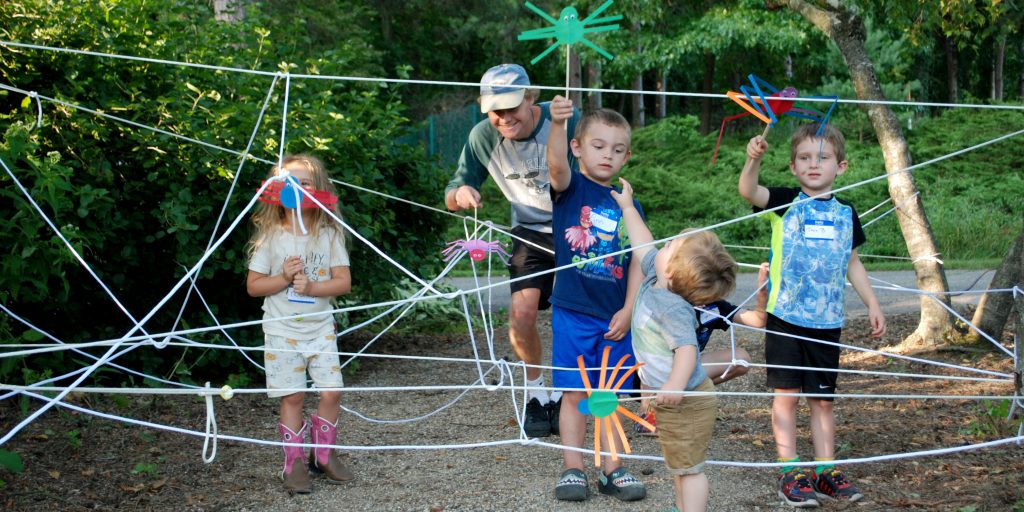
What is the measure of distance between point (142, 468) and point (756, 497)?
2.28m

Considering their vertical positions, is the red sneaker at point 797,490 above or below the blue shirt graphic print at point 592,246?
below

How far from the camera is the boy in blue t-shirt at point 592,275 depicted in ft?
11.5

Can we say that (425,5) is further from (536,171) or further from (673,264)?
(673,264)

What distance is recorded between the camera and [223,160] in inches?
197

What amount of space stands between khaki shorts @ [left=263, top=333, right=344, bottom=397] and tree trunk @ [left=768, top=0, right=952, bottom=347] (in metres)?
3.47

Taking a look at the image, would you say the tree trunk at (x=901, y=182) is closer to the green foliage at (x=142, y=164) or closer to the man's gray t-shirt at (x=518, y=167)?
the man's gray t-shirt at (x=518, y=167)

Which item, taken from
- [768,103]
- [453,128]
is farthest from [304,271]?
[453,128]

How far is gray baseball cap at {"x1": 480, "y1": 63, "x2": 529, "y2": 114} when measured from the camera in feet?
12.9

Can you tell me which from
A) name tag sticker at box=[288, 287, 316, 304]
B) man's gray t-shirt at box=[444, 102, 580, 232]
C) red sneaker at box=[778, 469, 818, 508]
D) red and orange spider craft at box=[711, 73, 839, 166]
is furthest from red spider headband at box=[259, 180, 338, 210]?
red sneaker at box=[778, 469, 818, 508]

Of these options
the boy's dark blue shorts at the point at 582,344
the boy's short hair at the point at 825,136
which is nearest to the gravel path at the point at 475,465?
the boy's dark blue shorts at the point at 582,344

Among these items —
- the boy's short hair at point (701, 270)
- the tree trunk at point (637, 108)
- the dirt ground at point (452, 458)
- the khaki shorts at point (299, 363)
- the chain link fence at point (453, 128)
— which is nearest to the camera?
the boy's short hair at point (701, 270)

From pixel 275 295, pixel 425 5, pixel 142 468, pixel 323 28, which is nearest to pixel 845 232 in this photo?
pixel 275 295

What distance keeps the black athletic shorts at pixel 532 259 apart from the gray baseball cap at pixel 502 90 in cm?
64

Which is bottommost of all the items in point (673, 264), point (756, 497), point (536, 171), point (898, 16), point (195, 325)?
point (756, 497)
